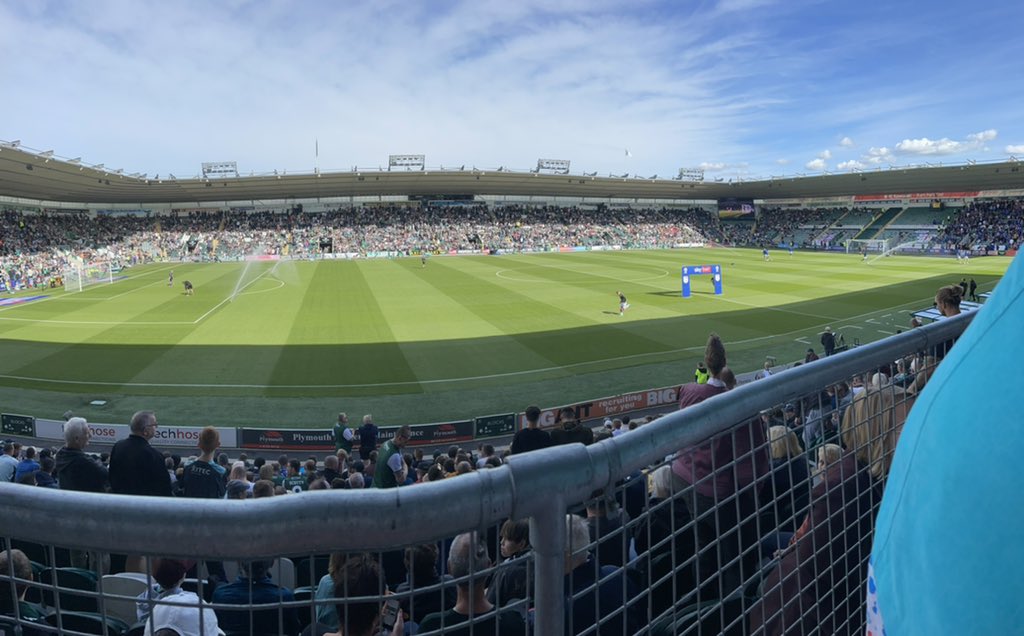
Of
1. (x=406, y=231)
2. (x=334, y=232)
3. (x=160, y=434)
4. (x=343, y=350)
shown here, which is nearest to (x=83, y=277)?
(x=343, y=350)

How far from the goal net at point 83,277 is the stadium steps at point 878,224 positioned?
79725 millimetres

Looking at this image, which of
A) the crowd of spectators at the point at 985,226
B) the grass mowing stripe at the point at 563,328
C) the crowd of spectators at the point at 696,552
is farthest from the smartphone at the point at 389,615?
the crowd of spectators at the point at 985,226

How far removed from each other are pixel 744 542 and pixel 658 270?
154ft

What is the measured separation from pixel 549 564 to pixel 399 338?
24217mm

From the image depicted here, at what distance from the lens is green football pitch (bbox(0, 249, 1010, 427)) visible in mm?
18641

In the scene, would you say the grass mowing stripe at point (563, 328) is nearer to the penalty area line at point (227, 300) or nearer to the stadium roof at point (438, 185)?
the penalty area line at point (227, 300)

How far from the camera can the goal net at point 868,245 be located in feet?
227

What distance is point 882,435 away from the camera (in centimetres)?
297

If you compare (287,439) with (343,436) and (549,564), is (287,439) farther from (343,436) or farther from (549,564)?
(549,564)

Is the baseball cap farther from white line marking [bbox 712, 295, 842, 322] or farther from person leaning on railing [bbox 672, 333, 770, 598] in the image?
white line marking [bbox 712, 295, 842, 322]

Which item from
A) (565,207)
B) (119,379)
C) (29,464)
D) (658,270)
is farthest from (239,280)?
(565,207)

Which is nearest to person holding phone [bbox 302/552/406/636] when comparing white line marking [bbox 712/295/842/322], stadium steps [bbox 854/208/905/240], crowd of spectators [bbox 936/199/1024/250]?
white line marking [bbox 712/295/842/322]

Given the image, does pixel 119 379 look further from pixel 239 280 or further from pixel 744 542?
pixel 239 280

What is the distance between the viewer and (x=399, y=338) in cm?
2531
